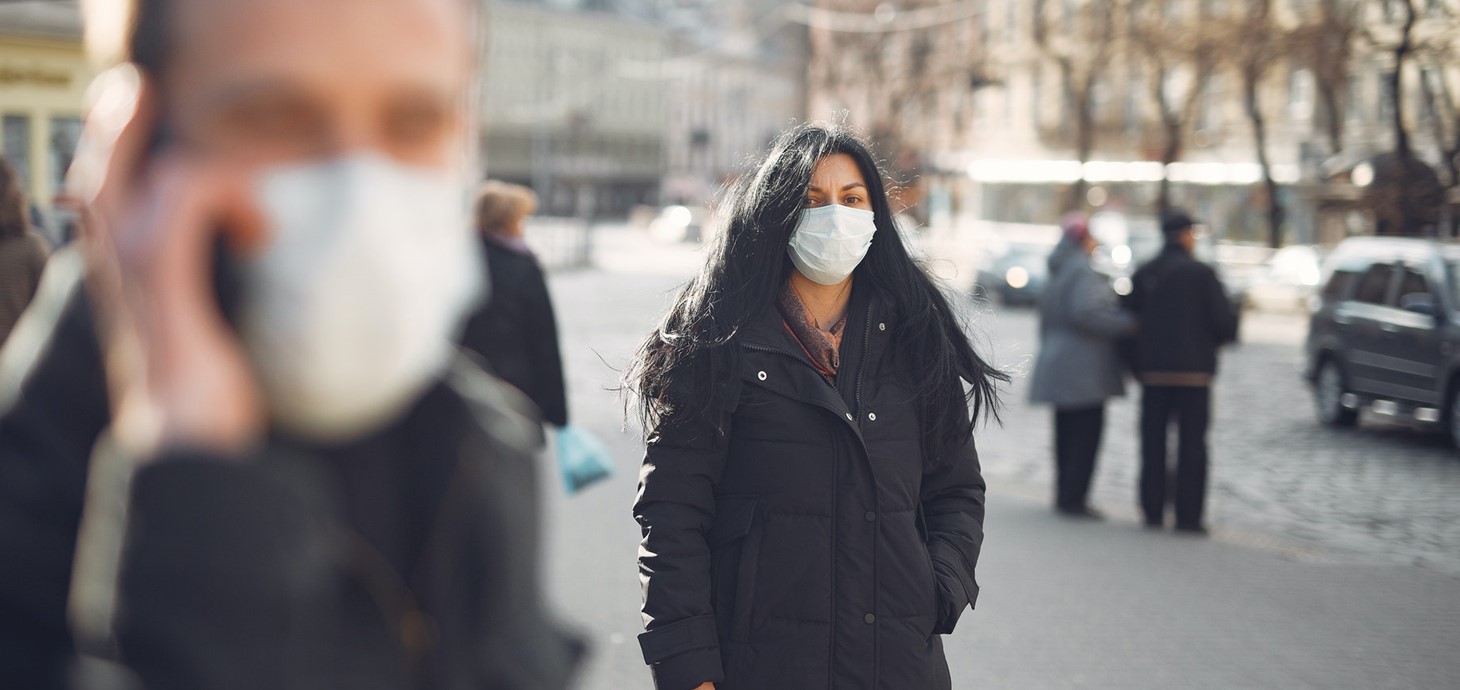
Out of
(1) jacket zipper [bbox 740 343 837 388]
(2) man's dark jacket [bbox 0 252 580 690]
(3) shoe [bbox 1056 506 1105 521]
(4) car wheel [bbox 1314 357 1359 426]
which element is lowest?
(3) shoe [bbox 1056 506 1105 521]

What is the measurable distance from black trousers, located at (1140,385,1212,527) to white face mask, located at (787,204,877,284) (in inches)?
281

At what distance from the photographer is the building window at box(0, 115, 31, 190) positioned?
20.6 metres

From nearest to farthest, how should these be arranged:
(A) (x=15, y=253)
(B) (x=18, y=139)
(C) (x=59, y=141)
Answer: (A) (x=15, y=253) → (C) (x=59, y=141) → (B) (x=18, y=139)

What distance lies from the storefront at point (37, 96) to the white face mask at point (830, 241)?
19025 mm

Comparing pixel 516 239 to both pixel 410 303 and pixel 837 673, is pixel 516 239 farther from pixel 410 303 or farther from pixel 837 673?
pixel 410 303

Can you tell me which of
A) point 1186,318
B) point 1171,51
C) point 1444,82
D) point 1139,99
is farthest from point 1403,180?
point 1139,99

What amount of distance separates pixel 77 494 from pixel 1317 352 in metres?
16.8

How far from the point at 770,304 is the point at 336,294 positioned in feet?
8.29

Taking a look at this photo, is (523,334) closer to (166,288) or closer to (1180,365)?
(1180,365)

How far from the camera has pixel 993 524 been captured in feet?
33.8

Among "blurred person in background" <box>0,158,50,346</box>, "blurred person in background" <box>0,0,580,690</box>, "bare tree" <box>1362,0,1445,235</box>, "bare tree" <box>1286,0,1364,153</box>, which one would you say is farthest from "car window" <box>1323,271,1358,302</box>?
"blurred person in background" <box>0,0,580,690</box>

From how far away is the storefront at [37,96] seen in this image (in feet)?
66.9

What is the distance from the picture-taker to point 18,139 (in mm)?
20734

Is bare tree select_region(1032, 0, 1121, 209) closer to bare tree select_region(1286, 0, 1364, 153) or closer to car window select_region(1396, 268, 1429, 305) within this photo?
bare tree select_region(1286, 0, 1364, 153)
